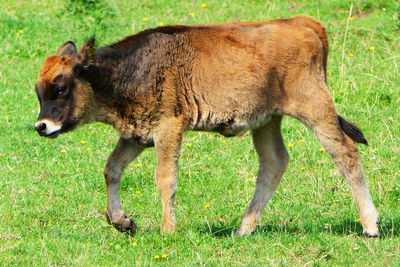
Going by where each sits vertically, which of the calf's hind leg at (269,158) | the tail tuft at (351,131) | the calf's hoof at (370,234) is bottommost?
the calf's hoof at (370,234)

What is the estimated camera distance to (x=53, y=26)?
1405cm

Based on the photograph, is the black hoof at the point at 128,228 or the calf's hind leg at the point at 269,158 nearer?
the black hoof at the point at 128,228

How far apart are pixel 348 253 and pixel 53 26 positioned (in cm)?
875

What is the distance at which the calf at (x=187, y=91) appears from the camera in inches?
289

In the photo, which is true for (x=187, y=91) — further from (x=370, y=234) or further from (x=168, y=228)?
(x=370, y=234)

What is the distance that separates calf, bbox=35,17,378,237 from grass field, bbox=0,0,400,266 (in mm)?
443

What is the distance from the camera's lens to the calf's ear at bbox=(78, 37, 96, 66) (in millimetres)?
7373

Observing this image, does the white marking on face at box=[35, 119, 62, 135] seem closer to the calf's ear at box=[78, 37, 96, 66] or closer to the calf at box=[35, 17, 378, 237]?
the calf at box=[35, 17, 378, 237]

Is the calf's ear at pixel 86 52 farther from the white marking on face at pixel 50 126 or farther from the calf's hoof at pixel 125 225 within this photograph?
the calf's hoof at pixel 125 225

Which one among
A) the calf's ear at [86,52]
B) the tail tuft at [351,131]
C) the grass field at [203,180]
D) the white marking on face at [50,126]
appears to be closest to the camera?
the grass field at [203,180]

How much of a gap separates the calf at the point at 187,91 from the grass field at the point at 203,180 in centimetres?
44

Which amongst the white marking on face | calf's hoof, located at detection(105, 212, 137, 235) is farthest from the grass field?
the white marking on face

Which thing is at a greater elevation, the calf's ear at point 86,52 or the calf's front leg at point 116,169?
the calf's ear at point 86,52

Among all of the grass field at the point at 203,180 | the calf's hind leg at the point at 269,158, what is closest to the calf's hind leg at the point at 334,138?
the grass field at the point at 203,180
